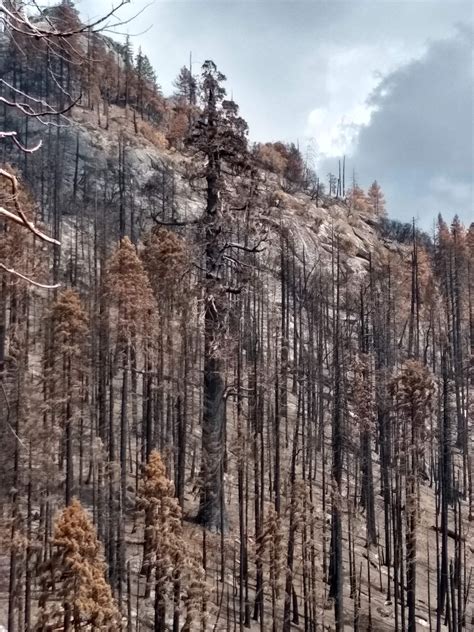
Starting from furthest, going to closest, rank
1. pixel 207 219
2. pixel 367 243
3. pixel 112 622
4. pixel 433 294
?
1. pixel 367 243
2. pixel 433 294
3. pixel 207 219
4. pixel 112 622

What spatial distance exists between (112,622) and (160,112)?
7610 centimetres

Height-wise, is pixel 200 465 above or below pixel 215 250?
below

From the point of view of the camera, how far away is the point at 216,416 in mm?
20141

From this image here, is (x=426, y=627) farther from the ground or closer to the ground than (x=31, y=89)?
closer to the ground

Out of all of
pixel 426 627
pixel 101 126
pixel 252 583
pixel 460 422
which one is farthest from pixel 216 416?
pixel 101 126

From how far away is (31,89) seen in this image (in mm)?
70688

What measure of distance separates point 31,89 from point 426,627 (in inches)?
2632

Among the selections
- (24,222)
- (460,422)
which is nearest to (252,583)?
(24,222)

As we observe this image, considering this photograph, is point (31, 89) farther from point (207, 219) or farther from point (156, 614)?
point (156, 614)

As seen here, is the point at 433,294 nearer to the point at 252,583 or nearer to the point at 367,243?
the point at 367,243

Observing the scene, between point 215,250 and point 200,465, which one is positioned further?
point 200,465

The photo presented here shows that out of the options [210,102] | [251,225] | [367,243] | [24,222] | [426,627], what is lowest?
[426,627]

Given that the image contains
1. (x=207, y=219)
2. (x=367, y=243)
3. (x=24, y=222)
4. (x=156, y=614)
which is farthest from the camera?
(x=367, y=243)

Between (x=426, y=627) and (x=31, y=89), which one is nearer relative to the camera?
(x=426, y=627)
